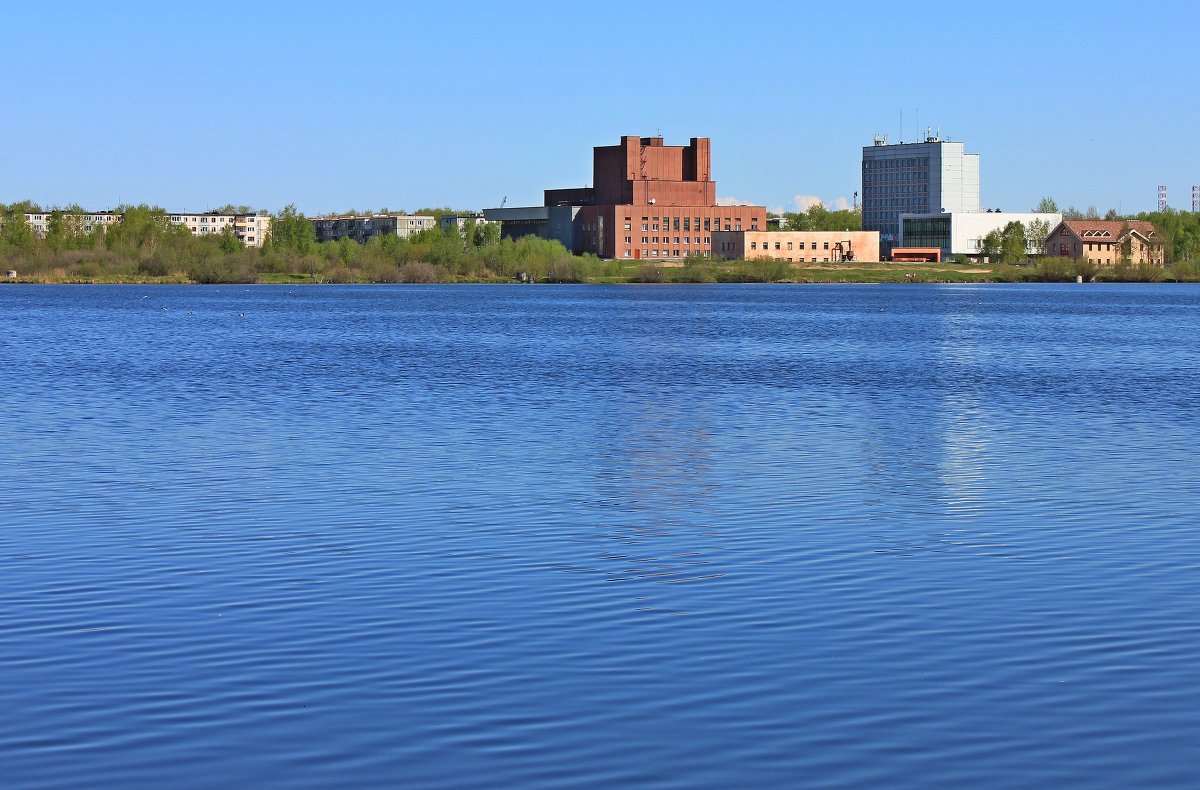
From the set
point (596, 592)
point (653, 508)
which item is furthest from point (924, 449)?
point (596, 592)

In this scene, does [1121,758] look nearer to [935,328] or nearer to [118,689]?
[118,689]

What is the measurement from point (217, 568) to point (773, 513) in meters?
8.20

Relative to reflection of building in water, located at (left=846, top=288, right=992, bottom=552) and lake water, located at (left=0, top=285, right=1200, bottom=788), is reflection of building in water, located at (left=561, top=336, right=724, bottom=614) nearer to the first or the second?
lake water, located at (left=0, top=285, right=1200, bottom=788)

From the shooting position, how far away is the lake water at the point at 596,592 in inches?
468

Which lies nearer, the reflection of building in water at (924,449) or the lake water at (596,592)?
the lake water at (596,592)

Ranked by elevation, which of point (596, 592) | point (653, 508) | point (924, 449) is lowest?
point (924, 449)

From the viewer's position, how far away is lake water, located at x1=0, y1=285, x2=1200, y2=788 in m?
11.9

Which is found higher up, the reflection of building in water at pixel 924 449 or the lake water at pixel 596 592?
the lake water at pixel 596 592

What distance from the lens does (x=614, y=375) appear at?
5738 centimetres

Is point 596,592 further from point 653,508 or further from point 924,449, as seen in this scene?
point 924,449

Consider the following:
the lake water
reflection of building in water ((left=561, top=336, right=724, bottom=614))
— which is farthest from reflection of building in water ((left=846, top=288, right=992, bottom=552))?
reflection of building in water ((left=561, top=336, right=724, bottom=614))

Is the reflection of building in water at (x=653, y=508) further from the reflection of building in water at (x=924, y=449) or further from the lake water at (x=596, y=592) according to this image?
the reflection of building in water at (x=924, y=449)

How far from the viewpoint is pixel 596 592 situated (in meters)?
17.4

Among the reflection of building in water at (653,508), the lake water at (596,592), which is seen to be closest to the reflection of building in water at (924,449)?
the lake water at (596,592)
